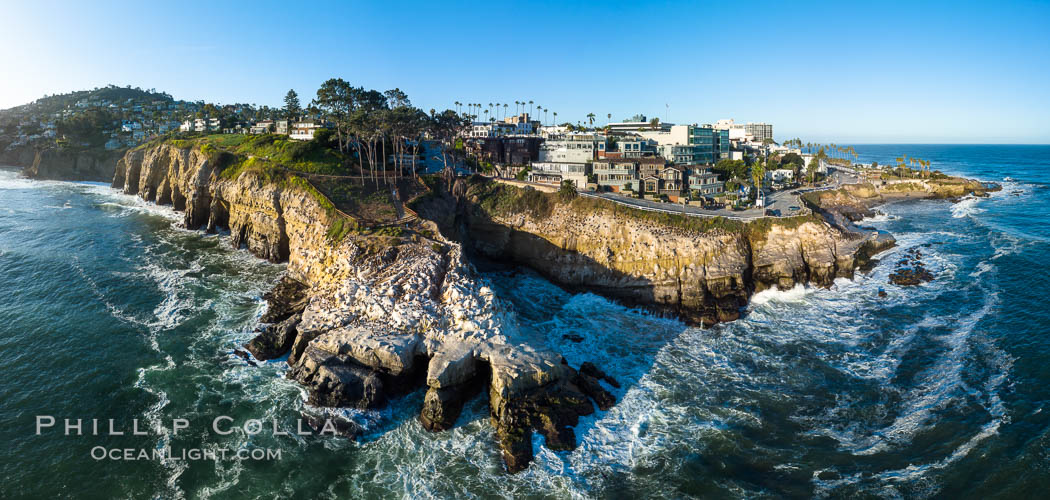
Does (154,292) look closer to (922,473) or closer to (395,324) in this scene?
(395,324)

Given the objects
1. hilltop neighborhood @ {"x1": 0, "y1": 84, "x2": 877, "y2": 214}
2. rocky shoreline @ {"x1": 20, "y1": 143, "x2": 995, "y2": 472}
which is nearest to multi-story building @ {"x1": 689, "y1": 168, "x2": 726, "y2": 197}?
hilltop neighborhood @ {"x1": 0, "y1": 84, "x2": 877, "y2": 214}

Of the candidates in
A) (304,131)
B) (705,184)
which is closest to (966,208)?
(705,184)

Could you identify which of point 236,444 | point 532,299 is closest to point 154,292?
point 236,444

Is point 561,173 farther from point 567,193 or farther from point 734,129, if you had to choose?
point 734,129

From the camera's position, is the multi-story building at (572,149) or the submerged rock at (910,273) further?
the multi-story building at (572,149)

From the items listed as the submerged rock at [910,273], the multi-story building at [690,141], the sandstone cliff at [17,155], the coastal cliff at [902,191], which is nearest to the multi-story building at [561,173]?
the multi-story building at [690,141]

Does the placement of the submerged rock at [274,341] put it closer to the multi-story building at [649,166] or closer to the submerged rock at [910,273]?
the multi-story building at [649,166]
